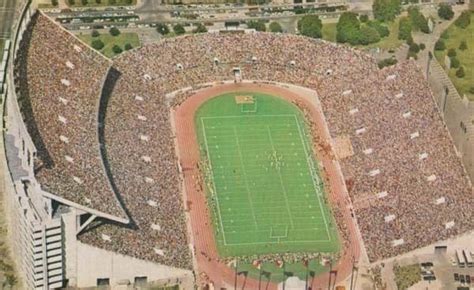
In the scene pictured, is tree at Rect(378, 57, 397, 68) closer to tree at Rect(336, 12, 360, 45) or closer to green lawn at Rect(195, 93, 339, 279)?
tree at Rect(336, 12, 360, 45)

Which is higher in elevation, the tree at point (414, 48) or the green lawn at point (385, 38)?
the green lawn at point (385, 38)

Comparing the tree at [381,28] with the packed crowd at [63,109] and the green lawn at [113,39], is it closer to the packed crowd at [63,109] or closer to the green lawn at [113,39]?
the green lawn at [113,39]

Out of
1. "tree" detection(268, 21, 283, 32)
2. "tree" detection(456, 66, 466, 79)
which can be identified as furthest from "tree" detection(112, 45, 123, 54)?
"tree" detection(456, 66, 466, 79)

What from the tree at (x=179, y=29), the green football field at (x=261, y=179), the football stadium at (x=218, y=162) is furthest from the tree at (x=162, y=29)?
the green football field at (x=261, y=179)

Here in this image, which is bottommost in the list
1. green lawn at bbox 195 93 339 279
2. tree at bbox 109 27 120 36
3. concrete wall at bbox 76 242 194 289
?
concrete wall at bbox 76 242 194 289

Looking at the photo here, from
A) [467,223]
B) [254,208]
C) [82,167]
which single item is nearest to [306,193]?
[254,208]

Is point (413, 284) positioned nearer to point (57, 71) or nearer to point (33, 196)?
point (33, 196)
